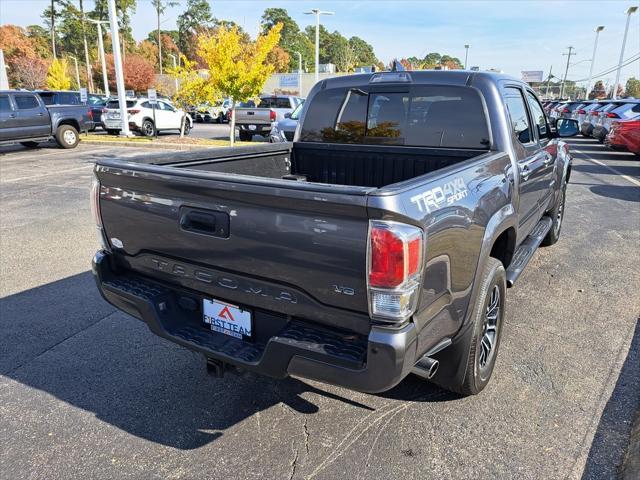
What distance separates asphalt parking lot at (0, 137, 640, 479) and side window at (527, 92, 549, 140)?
160cm

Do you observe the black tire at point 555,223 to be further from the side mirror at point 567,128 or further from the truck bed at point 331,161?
the truck bed at point 331,161

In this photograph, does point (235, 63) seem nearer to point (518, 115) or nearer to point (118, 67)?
point (118, 67)

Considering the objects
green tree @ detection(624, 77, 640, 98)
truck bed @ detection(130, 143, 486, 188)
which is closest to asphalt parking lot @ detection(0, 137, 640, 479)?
truck bed @ detection(130, 143, 486, 188)

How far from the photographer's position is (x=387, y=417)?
2.95 m

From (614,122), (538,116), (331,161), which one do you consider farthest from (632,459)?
(614,122)

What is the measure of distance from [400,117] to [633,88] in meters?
102

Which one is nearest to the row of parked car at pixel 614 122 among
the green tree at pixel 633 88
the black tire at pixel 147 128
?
the black tire at pixel 147 128

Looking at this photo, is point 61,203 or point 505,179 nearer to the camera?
point 505,179

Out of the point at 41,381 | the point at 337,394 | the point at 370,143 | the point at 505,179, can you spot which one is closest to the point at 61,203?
the point at 41,381

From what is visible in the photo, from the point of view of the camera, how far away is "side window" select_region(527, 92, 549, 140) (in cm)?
458

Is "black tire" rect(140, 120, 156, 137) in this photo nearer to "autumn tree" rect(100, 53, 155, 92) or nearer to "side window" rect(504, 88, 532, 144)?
"side window" rect(504, 88, 532, 144)

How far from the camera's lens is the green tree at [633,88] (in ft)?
264

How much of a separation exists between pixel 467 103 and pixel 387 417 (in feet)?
7.67

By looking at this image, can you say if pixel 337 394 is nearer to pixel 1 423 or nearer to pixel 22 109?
pixel 1 423
